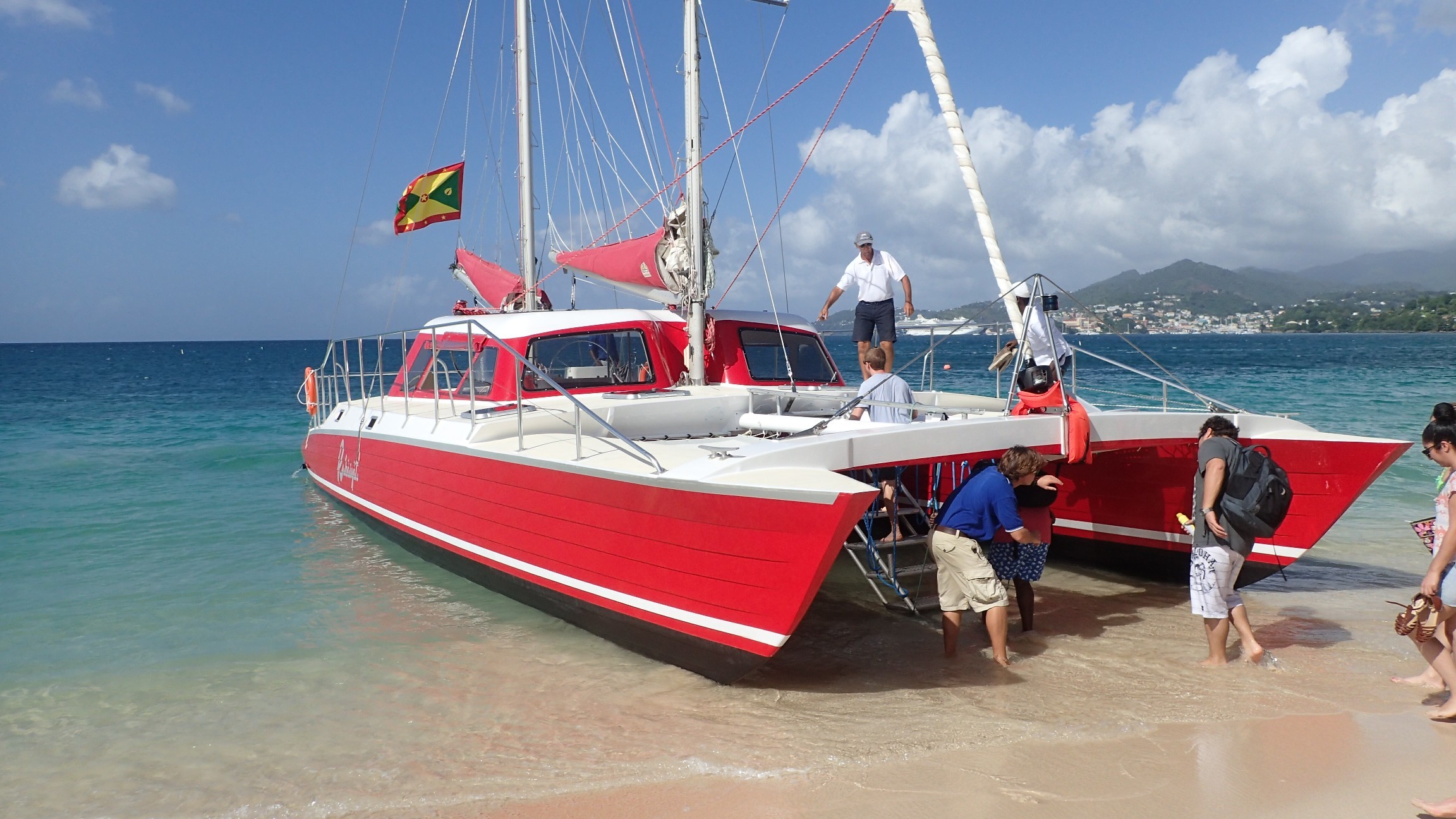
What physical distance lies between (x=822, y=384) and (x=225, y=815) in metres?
6.25

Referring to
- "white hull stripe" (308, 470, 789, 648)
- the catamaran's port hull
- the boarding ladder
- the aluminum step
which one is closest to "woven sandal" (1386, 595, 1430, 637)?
the catamaran's port hull

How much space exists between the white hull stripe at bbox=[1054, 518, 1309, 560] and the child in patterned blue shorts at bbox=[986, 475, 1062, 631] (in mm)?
1521

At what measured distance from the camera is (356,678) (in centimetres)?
575

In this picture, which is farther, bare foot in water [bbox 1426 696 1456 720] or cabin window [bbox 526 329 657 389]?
cabin window [bbox 526 329 657 389]

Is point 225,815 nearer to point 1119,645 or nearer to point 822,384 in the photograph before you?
point 1119,645

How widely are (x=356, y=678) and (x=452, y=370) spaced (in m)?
3.71

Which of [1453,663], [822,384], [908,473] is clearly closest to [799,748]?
[1453,663]

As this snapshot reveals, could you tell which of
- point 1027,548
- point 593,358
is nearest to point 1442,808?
point 1027,548

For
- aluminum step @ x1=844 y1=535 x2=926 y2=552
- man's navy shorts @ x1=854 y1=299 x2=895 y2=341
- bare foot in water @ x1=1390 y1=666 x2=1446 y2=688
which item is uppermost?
man's navy shorts @ x1=854 y1=299 x2=895 y2=341

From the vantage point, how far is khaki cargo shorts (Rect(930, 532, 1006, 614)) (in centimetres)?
531

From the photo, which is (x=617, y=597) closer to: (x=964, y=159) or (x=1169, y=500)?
(x=964, y=159)

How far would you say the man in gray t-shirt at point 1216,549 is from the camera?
5109mm

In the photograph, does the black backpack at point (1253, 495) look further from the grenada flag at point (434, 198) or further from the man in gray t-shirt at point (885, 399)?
the grenada flag at point (434, 198)

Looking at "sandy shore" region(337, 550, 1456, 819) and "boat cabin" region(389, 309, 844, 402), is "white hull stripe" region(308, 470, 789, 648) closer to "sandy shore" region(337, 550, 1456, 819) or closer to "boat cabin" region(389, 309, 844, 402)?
"sandy shore" region(337, 550, 1456, 819)
